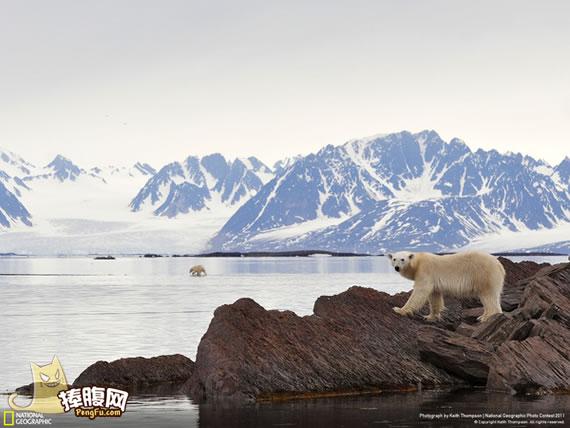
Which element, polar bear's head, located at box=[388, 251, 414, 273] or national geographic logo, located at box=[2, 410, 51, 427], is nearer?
national geographic logo, located at box=[2, 410, 51, 427]

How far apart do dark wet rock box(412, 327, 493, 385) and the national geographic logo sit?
11.5 meters

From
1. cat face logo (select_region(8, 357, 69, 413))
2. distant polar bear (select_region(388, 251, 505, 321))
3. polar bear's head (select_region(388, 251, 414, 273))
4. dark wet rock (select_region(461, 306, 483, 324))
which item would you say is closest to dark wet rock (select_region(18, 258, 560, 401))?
cat face logo (select_region(8, 357, 69, 413))

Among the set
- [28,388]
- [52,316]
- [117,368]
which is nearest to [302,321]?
[117,368]

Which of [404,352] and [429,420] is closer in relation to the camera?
[429,420]

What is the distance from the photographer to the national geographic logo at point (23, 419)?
2283 cm

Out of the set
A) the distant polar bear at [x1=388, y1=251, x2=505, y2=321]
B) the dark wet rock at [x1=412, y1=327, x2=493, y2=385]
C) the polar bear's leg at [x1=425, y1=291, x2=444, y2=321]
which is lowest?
the dark wet rock at [x1=412, y1=327, x2=493, y2=385]

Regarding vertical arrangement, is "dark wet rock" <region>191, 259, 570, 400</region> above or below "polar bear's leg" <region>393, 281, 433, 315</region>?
below

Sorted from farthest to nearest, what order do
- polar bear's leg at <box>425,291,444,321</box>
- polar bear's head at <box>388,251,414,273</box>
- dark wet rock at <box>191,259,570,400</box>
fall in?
polar bear's leg at <box>425,291,444,321</box> → polar bear's head at <box>388,251,414,273</box> → dark wet rock at <box>191,259,570,400</box>

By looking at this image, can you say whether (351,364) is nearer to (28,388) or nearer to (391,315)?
(391,315)

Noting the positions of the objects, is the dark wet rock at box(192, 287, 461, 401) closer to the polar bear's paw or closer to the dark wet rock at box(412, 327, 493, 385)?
the dark wet rock at box(412, 327, 493, 385)

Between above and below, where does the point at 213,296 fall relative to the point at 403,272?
below

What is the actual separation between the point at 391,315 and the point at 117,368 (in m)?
8.91

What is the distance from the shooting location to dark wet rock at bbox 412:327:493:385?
93.2 ft

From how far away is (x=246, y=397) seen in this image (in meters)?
25.3
